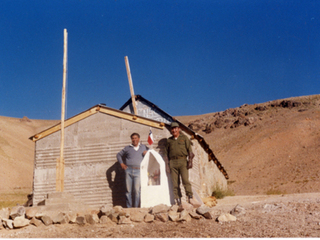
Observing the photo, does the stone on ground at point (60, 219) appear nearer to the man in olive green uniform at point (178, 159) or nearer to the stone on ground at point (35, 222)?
the stone on ground at point (35, 222)

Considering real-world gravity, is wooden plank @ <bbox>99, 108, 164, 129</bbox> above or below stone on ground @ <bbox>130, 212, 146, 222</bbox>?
above

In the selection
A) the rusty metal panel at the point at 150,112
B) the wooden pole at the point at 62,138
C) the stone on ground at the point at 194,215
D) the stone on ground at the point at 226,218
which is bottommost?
the stone on ground at the point at 226,218

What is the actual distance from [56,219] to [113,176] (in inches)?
171

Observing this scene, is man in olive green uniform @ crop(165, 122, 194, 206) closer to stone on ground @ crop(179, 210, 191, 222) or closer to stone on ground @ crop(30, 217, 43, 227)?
stone on ground @ crop(179, 210, 191, 222)

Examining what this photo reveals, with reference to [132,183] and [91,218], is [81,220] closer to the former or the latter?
[91,218]

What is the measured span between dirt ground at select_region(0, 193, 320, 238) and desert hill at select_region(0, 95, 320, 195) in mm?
12723

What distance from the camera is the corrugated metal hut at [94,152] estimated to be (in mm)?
12625

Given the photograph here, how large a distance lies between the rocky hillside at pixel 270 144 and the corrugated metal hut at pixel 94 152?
413 inches

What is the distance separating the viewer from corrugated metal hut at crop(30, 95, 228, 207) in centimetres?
1262

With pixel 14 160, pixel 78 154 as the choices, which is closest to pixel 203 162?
pixel 78 154

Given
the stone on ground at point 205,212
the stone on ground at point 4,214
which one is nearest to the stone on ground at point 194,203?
the stone on ground at point 205,212

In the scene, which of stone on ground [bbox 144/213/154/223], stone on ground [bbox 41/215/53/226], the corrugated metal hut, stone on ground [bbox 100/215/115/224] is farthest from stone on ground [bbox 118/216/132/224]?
the corrugated metal hut

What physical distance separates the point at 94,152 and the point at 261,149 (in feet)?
110

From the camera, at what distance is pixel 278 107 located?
63.7 m
